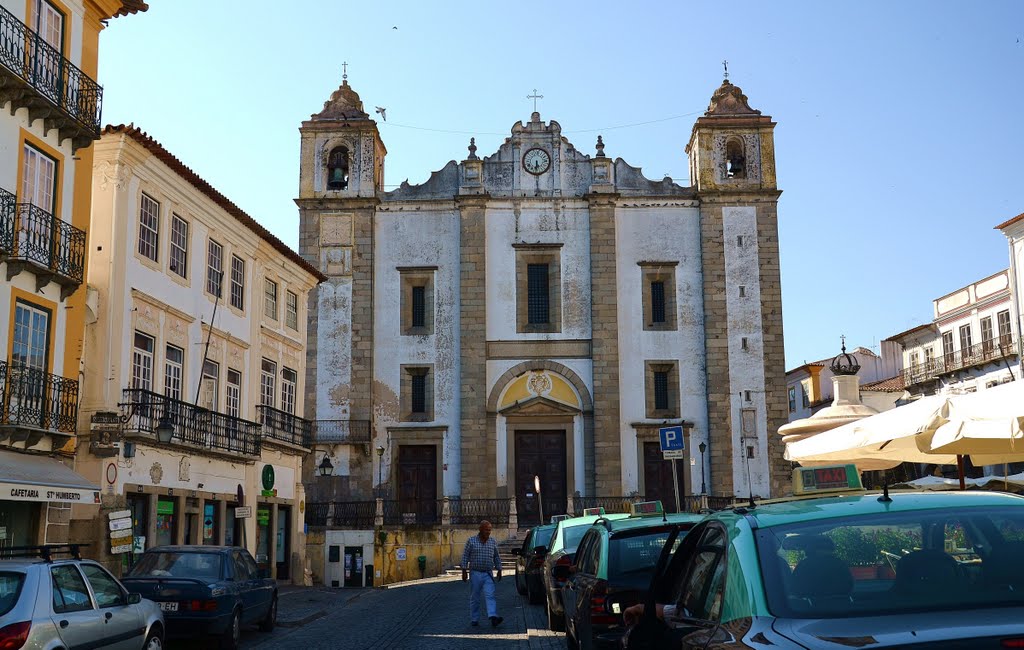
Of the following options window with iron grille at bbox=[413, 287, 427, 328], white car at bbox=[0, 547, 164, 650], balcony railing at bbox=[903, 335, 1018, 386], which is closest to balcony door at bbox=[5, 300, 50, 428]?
white car at bbox=[0, 547, 164, 650]

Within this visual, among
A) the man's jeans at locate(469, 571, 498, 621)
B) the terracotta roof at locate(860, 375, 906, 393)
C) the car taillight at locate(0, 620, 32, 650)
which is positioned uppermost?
the terracotta roof at locate(860, 375, 906, 393)

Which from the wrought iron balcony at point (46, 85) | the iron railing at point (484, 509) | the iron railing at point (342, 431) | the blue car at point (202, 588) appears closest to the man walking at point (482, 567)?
the blue car at point (202, 588)

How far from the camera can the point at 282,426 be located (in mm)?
31766

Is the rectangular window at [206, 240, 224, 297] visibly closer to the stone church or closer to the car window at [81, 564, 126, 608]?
the stone church

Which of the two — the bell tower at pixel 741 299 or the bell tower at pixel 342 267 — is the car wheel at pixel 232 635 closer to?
the bell tower at pixel 342 267

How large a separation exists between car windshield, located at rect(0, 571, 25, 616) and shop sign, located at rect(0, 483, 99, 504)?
8536 mm

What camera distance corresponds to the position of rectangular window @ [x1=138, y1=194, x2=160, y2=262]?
24.0 metres

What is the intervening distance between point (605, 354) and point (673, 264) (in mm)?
4525

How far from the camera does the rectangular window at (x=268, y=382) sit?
31.2m

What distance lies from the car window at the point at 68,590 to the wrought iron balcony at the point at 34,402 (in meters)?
8.71

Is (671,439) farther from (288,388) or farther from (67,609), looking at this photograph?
(288,388)

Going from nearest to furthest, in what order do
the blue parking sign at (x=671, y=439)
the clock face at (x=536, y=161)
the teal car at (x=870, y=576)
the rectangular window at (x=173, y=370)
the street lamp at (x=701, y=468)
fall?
the teal car at (x=870, y=576) → the blue parking sign at (x=671, y=439) → the rectangular window at (x=173, y=370) → the street lamp at (x=701, y=468) → the clock face at (x=536, y=161)

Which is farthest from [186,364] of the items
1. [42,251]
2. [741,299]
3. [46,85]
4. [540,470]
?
[741,299]

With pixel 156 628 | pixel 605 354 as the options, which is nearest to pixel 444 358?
pixel 605 354
